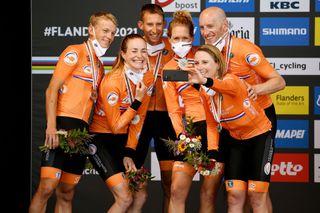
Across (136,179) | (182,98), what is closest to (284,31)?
(182,98)

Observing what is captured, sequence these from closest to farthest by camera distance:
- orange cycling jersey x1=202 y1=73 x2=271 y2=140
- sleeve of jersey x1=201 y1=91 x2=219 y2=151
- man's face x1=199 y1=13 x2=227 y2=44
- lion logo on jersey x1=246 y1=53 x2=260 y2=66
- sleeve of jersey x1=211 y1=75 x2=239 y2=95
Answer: sleeve of jersey x1=211 y1=75 x2=239 y2=95 → orange cycling jersey x1=202 y1=73 x2=271 y2=140 → sleeve of jersey x1=201 y1=91 x2=219 y2=151 → lion logo on jersey x1=246 y1=53 x2=260 y2=66 → man's face x1=199 y1=13 x2=227 y2=44

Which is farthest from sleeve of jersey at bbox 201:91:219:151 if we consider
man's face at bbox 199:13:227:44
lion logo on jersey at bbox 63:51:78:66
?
lion logo on jersey at bbox 63:51:78:66

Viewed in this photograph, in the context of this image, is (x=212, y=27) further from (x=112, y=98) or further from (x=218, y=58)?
(x=112, y=98)

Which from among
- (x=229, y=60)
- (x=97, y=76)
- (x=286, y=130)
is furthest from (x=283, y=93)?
(x=97, y=76)

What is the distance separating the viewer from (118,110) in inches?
269

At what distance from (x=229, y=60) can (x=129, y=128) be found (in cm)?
98

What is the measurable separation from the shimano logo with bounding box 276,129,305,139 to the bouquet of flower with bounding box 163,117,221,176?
1.70 meters

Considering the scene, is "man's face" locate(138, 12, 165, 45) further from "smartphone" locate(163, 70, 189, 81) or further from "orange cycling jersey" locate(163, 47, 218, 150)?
"smartphone" locate(163, 70, 189, 81)

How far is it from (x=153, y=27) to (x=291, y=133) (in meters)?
1.98

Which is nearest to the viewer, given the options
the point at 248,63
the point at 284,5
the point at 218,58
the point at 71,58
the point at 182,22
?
the point at 218,58

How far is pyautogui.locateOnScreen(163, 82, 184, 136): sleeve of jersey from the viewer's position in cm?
693

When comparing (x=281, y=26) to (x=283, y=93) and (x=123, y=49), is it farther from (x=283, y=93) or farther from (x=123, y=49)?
(x=123, y=49)

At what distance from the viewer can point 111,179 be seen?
268 inches

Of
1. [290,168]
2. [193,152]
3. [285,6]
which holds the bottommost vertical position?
[290,168]
